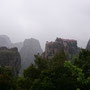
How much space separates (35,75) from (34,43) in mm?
120805

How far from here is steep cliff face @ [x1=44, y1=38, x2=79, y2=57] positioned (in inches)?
2576

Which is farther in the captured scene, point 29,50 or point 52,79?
point 29,50

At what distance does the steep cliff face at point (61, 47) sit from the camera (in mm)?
65438

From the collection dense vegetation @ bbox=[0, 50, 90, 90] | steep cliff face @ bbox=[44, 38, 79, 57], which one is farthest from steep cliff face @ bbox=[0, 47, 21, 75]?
dense vegetation @ bbox=[0, 50, 90, 90]

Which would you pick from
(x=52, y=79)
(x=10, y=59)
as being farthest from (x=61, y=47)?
(x=52, y=79)

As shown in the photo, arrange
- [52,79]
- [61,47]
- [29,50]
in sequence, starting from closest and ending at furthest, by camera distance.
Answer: [52,79] → [61,47] → [29,50]

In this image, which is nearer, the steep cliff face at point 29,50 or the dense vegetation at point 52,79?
the dense vegetation at point 52,79

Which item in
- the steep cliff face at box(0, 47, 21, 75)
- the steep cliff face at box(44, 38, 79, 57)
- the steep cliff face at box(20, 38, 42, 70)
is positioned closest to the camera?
the steep cliff face at box(0, 47, 21, 75)

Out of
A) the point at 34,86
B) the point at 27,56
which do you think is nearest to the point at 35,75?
the point at 34,86

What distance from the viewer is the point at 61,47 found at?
214 feet

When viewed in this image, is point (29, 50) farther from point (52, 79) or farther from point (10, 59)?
point (52, 79)

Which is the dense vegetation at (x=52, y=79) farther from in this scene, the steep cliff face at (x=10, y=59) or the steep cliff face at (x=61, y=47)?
the steep cliff face at (x=61, y=47)

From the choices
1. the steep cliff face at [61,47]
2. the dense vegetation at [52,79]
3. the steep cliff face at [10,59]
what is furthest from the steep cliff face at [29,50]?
the dense vegetation at [52,79]

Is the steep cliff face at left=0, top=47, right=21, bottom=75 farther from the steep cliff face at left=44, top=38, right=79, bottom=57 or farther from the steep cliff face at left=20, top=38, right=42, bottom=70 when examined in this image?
the steep cliff face at left=20, top=38, right=42, bottom=70
